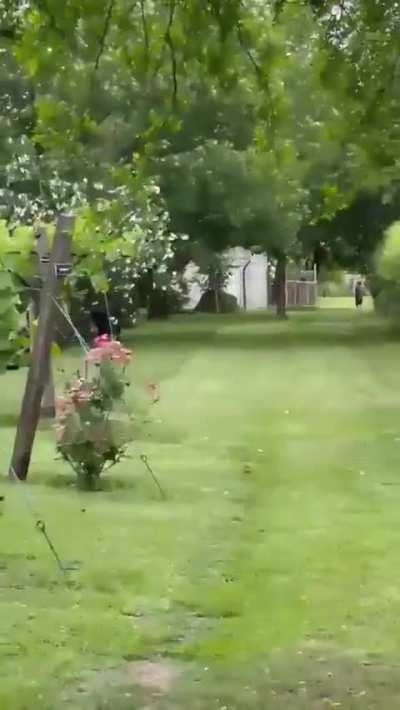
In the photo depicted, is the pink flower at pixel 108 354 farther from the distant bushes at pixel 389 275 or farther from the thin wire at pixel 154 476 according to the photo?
the distant bushes at pixel 389 275

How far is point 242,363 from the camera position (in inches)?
1145

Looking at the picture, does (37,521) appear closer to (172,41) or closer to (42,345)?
(42,345)

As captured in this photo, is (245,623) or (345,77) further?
(245,623)

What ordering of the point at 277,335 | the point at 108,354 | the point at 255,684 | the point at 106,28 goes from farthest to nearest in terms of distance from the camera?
the point at 277,335, the point at 108,354, the point at 106,28, the point at 255,684

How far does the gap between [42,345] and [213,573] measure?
4.01m

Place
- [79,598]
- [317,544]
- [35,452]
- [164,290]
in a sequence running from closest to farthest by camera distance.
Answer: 1. [79,598]
2. [317,544]
3. [35,452]
4. [164,290]

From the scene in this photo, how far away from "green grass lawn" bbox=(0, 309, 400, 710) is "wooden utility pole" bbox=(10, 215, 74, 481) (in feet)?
0.98

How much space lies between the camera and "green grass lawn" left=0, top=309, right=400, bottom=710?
5988mm

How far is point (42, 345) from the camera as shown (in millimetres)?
11820

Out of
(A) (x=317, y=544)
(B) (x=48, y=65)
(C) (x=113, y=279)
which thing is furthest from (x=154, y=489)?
(C) (x=113, y=279)

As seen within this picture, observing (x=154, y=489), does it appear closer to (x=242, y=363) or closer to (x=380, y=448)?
(x=380, y=448)

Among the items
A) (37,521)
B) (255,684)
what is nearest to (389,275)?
(37,521)

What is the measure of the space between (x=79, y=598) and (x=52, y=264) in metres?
4.64

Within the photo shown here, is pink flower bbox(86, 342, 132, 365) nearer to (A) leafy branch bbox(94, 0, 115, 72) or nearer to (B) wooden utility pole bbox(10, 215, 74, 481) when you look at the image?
(B) wooden utility pole bbox(10, 215, 74, 481)
